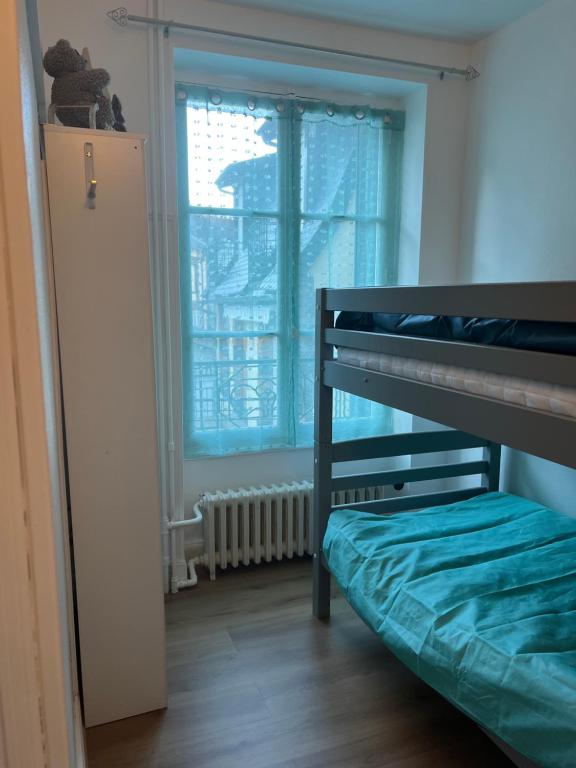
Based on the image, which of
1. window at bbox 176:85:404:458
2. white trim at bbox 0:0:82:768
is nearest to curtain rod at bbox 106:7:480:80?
window at bbox 176:85:404:458

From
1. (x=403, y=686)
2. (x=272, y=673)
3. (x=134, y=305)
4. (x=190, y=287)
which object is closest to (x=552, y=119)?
(x=190, y=287)

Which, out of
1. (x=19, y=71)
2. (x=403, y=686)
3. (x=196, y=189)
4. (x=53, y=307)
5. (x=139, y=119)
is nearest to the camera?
(x=19, y=71)

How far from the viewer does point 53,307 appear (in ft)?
5.00

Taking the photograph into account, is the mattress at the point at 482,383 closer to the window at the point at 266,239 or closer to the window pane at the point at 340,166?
the window at the point at 266,239

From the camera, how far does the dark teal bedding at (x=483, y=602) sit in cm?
118

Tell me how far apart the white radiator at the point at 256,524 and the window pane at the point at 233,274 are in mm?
824

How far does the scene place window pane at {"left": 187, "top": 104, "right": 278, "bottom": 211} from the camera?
8.13 feet

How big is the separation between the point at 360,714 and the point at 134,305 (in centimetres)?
148

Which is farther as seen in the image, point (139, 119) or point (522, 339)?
point (139, 119)

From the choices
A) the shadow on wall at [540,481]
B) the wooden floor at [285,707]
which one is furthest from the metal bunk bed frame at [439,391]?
the wooden floor at [285,707]

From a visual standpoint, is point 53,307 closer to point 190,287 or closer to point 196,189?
point 190,287

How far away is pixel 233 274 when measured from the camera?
2613mm

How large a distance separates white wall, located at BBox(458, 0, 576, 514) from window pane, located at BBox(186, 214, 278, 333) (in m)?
1.09

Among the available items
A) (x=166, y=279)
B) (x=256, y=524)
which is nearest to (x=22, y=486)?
(x=166, y=279)
